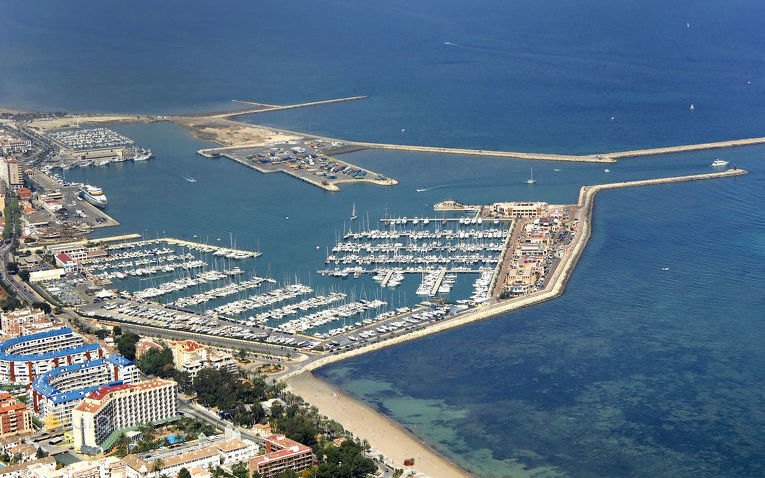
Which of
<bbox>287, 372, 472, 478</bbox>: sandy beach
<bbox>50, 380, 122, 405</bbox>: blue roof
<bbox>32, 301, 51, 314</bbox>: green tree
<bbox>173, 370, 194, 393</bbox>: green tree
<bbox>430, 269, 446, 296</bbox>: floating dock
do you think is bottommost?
<bbox>287, 372, 472, 478</bbox>: sandy beach

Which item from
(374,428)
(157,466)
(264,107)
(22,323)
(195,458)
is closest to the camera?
(157,466)

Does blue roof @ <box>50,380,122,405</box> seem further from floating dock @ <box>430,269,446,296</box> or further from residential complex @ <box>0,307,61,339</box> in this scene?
floating dock @ <box>430,269,446,296</box>

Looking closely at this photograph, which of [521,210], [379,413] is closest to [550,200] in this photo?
[521,210]

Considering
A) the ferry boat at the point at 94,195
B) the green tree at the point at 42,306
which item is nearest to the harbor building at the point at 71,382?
the green tree at the point at 42,306

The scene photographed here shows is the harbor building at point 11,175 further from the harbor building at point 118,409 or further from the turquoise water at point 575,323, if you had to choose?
the harbor building at point 118,409

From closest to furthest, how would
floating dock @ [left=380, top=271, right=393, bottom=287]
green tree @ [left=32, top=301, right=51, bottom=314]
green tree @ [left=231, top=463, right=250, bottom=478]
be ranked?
green tree @ [left=231, top=463, right=250, bottom=478] < green tree @ [left=32, top=301, right=51, bottom=314] < floating dock @ [left=380, top=271, right=393, bottom=287]

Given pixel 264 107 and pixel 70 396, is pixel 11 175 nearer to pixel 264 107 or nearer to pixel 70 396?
pixel 264 107

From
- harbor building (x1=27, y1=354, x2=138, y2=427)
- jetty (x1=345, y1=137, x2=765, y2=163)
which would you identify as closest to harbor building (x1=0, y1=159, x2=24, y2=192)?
jetty (x1=345, y1=137, x2=765, y2=163)
